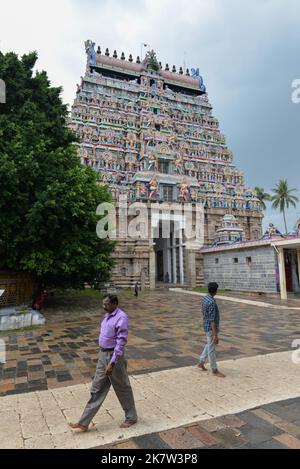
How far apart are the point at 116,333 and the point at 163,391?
181 cm

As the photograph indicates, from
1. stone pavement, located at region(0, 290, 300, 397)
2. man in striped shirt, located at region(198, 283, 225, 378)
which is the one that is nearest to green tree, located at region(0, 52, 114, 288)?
stone pavement, located at region(0, 290, 300, 397)

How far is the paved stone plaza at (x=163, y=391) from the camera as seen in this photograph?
10.8 ft

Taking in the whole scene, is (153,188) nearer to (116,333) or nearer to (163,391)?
(163,391)

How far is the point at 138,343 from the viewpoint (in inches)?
305

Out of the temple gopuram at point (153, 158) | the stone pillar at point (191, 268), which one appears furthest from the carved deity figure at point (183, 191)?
the stone pillar at point (191, 268)

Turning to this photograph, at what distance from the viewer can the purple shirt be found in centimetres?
339

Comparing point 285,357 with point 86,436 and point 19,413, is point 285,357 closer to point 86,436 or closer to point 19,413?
point 86,436

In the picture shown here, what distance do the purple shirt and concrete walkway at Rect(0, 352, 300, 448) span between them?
965mm

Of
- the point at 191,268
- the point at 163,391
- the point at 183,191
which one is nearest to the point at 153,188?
the point at 183,191

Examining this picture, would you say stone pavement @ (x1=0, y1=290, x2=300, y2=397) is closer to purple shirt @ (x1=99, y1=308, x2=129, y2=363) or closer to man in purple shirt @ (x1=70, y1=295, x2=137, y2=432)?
man in purple shirt @ (x1=70, y1=295, x2=137, y2=432)

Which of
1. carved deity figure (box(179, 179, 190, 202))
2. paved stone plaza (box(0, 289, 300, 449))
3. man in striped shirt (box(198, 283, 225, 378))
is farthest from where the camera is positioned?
carved deity figure (box(179, 179, 190, 202))

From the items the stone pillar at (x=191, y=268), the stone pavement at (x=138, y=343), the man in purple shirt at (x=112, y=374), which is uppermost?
the stone pillar at (x=191, y=268)

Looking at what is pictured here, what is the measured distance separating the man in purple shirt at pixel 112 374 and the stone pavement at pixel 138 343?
71.6 inches

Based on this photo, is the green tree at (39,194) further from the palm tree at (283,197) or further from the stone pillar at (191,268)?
the palm tree at (283,197)
